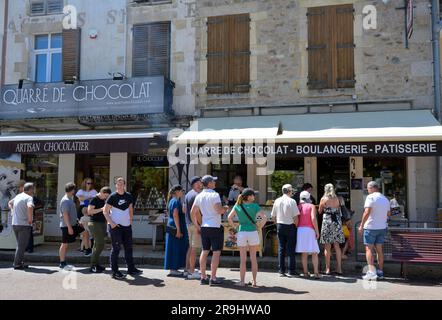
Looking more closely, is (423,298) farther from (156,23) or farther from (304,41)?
(156,23)

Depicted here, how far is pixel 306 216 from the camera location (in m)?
7.68

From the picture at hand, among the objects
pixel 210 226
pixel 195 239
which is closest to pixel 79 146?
pixel 195 239

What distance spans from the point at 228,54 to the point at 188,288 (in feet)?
22.6

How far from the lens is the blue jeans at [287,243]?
764 centimetres

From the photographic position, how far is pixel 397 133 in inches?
342

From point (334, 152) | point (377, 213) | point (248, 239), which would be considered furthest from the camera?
point (334, 152)

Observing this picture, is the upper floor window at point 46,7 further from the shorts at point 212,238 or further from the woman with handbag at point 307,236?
the woman with handbag at point 307,236

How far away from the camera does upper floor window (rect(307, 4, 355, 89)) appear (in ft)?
35.3

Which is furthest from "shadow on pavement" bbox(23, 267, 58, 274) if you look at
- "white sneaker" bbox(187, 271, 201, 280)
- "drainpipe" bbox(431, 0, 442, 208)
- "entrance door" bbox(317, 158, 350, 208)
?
"drainpipe" bbox(431, 0, 442, 208)

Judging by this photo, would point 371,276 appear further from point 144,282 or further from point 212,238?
point 144,282

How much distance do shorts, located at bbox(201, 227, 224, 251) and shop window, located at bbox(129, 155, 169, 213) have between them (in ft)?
17.1

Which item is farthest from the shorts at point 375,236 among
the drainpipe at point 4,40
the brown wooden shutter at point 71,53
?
the drainpipe at point 4,40

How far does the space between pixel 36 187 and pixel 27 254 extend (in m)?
3.79

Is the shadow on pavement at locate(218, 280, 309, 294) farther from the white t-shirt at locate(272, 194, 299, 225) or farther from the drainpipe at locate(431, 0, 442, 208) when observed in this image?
the drainpipe at locate(431, 0, 442, 208)
